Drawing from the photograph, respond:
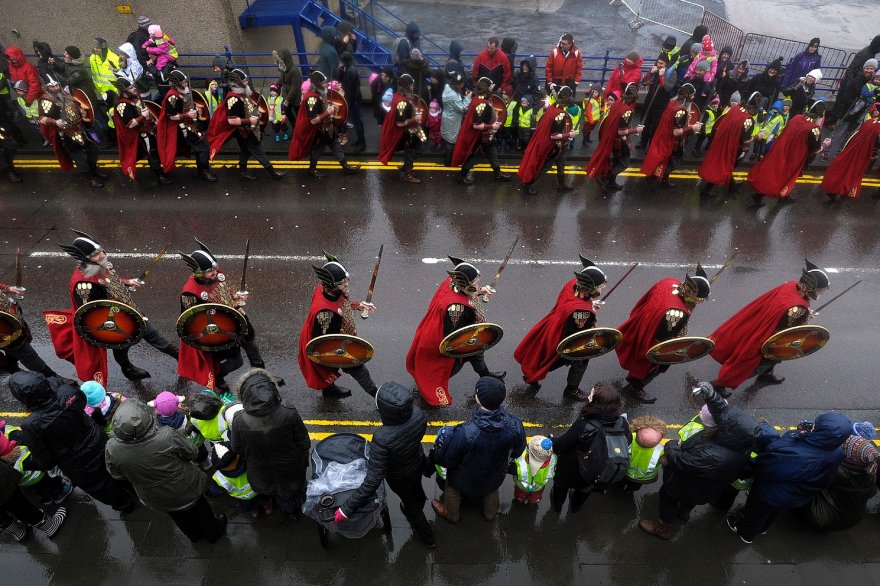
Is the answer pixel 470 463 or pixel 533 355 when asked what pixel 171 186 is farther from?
pixel 470 463

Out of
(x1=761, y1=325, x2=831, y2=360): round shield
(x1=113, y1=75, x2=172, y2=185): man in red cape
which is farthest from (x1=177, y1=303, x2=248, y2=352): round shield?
(x1=113, y1=75, x2=172, y2=185): man in red cape

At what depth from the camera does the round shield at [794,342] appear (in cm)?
597

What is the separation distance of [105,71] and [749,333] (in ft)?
42.6

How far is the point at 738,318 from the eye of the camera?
6.71 meters

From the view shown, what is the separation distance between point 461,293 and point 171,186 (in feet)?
24.8

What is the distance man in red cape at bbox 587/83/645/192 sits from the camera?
10.1 meters

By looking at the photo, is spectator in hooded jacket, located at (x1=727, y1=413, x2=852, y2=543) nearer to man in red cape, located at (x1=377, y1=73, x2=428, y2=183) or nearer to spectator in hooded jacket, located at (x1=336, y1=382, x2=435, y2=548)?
spectator in hooded jacket, located at (x1=336, y1=382, x2=435, y2=548)

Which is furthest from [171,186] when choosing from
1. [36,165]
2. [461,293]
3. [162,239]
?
[461,293]

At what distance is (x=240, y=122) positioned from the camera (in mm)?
10070

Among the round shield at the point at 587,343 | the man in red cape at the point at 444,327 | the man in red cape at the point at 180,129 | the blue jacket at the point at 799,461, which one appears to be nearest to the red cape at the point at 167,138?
the man in red cape at the point at 180,129

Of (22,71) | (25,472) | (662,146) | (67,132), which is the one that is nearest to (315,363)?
(25,472)

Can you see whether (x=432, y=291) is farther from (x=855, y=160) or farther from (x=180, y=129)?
(x=855, y=160)

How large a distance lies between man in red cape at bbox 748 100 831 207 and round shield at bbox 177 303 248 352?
944 cm

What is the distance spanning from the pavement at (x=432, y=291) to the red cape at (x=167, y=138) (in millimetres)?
583
